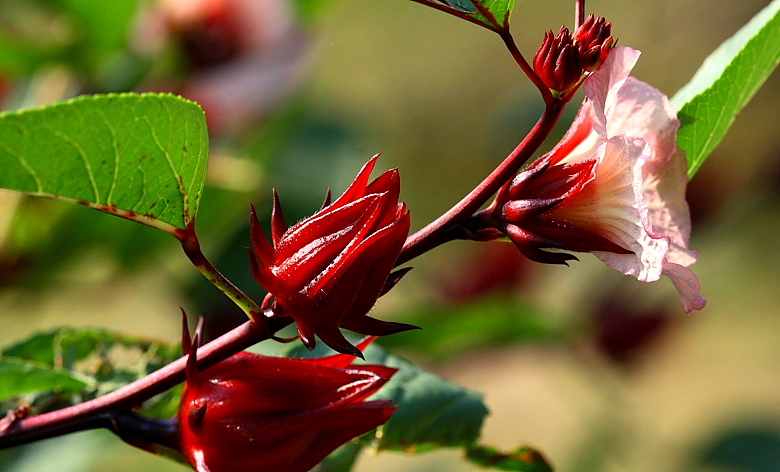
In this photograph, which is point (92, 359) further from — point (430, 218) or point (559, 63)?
point (430, 218)

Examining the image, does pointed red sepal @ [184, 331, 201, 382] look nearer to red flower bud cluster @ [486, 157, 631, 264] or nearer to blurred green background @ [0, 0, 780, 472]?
red flower bud cluster @ [486, 157, 631, 264]

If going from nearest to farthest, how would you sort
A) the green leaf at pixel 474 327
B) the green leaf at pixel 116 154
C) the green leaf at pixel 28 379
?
the green leaf at pixel 116 154, the green leaf at pixel 28 379, the green leaf at pixel 474 327

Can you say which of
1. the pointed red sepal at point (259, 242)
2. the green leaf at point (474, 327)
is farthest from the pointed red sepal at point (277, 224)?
the green leaf at point (474, 327)

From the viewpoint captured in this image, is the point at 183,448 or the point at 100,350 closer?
the point at 183,448

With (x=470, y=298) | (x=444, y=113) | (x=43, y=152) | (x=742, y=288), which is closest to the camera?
(x=43, y=152)

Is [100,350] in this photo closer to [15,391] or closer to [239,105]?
[15,391]

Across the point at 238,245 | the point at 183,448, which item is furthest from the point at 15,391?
the point at 238,245

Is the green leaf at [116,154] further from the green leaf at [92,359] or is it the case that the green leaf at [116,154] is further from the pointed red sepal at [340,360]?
the green leaf at [92,359]
